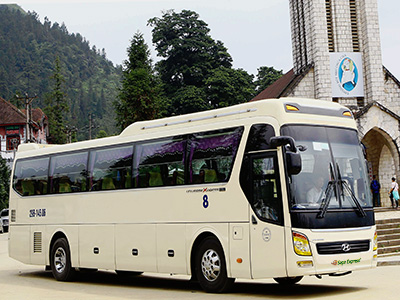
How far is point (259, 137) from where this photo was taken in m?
11.1

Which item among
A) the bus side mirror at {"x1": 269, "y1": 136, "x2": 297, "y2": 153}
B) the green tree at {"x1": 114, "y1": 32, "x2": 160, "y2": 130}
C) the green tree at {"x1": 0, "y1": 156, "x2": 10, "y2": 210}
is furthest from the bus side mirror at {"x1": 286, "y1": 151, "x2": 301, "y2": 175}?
the green tree at {"x1": 0, "y1": 156, "x2": 10, "y2": 210}

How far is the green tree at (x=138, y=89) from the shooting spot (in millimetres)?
50375

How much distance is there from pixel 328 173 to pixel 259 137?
136 centimetres

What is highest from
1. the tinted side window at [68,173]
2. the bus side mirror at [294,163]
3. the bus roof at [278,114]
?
the bus roof at [278,114]

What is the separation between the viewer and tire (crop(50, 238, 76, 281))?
51.5ft

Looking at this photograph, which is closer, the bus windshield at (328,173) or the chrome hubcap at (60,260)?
the bus windshield at (328,173)

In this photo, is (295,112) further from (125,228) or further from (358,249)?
(125,228)

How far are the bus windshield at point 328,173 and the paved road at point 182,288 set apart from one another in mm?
1504

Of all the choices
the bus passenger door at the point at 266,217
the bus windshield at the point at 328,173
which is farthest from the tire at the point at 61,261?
the bus windshield at the point at 328,173

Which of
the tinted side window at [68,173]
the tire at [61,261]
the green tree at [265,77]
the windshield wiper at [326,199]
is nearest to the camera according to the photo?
the windshield wiper at [326,199]

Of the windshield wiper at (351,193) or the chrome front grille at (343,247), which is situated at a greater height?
the windshield wiper at (351,193)

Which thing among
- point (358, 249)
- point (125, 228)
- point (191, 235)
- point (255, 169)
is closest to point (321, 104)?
point (255, 169)

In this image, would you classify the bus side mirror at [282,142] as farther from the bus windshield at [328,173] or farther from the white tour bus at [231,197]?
the bus windshield at [328,173]

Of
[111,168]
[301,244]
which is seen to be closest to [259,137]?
[301,244]
